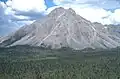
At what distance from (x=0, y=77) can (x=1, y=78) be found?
1.34 metres

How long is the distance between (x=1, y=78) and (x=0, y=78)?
3412 millimetres

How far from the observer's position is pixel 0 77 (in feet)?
645

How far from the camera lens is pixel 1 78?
195750 millimetres

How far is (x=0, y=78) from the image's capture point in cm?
19238

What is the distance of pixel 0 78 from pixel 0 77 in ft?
13.9
